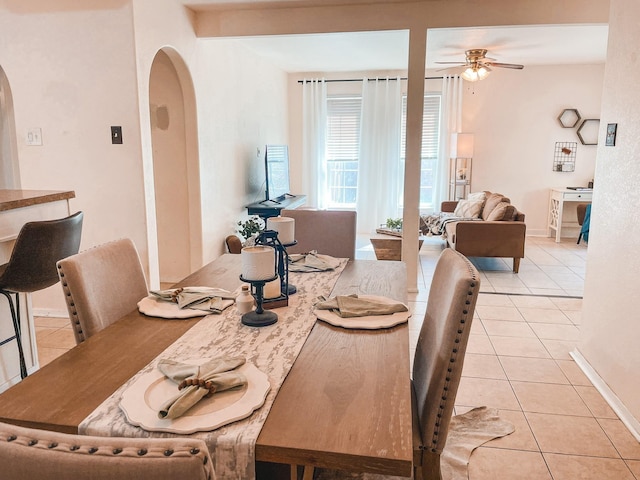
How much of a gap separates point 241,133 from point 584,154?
495 centimetres

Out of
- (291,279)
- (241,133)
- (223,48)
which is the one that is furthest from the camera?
(241,133)

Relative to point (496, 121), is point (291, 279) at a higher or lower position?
lower

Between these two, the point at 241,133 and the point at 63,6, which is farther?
the point at 241,133

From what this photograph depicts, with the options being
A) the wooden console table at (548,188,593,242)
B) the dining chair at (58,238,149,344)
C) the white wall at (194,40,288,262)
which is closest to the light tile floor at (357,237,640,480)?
the dining chair at (58,238,149,344)

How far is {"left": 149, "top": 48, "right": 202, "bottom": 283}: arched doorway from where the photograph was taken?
169 inches

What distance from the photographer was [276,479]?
1.33 metres

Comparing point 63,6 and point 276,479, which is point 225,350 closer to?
point 276,479

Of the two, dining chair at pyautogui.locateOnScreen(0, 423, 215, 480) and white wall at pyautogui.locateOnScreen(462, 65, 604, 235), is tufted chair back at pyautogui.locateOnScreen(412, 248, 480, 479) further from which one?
white wall at pyautogui.locateOnScreen(462, 65, 604, 235)

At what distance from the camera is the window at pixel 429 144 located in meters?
7.32

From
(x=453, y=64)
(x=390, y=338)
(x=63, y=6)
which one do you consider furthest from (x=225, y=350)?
(x=453, y=64)

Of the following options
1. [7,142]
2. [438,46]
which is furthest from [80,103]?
[438,46]

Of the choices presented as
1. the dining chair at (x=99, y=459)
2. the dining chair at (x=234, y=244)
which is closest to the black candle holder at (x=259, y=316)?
the dining chair at (x=99, y=459)

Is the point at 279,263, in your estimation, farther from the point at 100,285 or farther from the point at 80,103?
the point at 80,103

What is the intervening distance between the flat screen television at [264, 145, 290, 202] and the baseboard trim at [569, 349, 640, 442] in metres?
3.71
